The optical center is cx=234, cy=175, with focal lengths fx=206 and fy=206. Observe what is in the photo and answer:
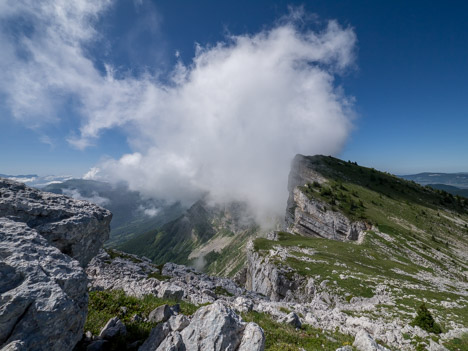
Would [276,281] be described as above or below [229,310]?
below

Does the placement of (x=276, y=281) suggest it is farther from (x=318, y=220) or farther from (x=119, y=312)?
(x=318, y=220)

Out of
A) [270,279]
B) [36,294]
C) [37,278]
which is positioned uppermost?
[37,278]

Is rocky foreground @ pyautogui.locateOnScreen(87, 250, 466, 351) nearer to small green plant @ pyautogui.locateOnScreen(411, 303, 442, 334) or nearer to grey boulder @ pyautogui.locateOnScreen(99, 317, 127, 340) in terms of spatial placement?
small green plant @ pyautogui.locateOnScreen(411, 303, 442, 334)

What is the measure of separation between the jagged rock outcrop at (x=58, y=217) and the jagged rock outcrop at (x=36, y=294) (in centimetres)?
156

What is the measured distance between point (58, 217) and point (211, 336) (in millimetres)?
9297

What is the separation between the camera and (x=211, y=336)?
8.41 m

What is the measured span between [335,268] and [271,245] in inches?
784

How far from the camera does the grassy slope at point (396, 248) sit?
103 feet

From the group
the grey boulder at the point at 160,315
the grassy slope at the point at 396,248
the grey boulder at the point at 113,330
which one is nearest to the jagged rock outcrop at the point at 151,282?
the grey boulder at the point at 160,315

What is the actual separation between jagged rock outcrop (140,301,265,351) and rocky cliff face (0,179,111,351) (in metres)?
3.15

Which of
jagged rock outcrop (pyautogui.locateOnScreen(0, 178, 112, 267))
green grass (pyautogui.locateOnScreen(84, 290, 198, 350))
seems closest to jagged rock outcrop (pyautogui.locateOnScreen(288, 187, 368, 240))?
green grass (pyautogui.locateOnScreen(84, 290, 198, 350))

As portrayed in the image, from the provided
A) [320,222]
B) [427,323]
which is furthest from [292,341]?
[320,222]

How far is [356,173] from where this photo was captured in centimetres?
12381

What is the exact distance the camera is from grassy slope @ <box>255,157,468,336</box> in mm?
31422
